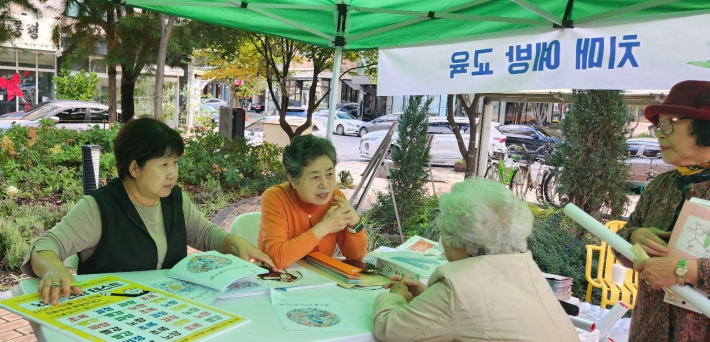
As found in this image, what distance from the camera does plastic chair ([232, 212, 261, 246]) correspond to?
3199 millimetres

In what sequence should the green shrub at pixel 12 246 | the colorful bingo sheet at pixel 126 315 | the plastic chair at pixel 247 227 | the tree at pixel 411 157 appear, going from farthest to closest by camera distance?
the tree at pixel 411 157 < the green shrub at pixel 12 246 < the plastic chair at pixel 247 227 < the colorful bingo sheet at pixel 126 315

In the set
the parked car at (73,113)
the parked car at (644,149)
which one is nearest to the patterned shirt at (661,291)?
the parked car at (644,149)

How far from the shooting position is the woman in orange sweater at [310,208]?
8.39ft

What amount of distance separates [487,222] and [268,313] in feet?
2.60

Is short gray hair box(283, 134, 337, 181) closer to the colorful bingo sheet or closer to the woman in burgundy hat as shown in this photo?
the colorful bingo sheet

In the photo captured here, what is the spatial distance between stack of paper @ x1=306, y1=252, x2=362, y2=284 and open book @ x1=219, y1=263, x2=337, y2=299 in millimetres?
67

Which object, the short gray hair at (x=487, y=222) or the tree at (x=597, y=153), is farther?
the tree at (x=597, y=153)

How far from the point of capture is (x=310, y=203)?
2.72m

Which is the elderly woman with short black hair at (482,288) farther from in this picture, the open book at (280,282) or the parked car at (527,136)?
the parked car at (527,136)

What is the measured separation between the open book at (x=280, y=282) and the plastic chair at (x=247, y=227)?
0.84m

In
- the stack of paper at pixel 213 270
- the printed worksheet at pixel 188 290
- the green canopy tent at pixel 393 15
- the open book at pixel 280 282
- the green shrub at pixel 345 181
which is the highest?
the green canopy tent at pixel 393 15

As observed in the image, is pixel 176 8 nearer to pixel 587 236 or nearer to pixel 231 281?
pixel 231 281

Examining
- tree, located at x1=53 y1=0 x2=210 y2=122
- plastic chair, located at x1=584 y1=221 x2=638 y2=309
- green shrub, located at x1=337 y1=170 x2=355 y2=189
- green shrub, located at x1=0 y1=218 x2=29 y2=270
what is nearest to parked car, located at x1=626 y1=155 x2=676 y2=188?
green shrub, located at x1=337 y1=170 x2=355 y2=189

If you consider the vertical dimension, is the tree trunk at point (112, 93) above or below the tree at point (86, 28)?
below
